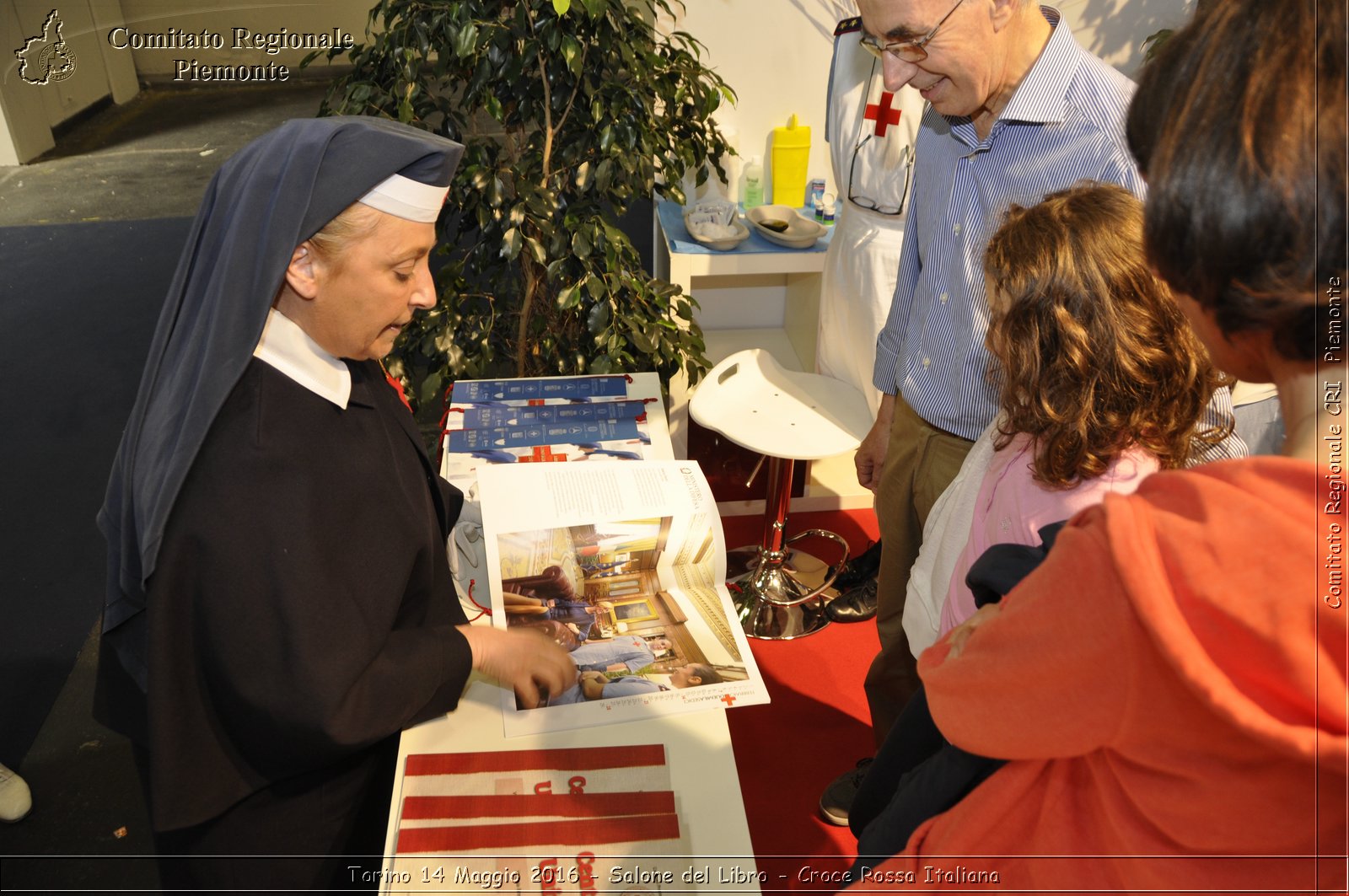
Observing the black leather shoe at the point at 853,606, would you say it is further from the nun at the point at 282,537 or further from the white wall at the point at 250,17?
the white wall at the point at 250,17

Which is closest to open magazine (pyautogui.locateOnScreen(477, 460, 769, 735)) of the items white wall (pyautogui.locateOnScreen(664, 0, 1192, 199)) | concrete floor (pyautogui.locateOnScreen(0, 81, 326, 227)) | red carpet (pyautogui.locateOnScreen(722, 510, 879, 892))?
red carpet (pyautogui.locateOnScreen(722, 510, 879, 892))

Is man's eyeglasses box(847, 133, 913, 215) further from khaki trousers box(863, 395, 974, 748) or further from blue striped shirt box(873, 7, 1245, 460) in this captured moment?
khaki trousers box(863, 395, 974, 748)

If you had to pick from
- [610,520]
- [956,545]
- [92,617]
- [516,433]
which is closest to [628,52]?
[516,433]

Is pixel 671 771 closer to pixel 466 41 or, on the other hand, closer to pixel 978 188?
pixel 978 188

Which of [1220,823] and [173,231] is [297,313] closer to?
[1220,823]

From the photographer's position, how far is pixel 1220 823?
2.42 feet

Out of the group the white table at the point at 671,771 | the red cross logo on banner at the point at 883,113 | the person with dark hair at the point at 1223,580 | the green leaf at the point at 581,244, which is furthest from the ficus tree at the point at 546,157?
the person with dark hair at the point at 1223,580

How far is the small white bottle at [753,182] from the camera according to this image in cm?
374

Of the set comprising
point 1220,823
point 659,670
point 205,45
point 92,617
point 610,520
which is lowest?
point 92,617

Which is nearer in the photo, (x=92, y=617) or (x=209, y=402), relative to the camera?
(x=209, y=402)

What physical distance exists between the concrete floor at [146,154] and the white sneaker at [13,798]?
2.57 metres

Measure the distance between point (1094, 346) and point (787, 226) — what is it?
222cm

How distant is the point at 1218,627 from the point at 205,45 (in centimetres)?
434

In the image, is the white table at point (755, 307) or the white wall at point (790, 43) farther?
the white wall at point (790, 43)
